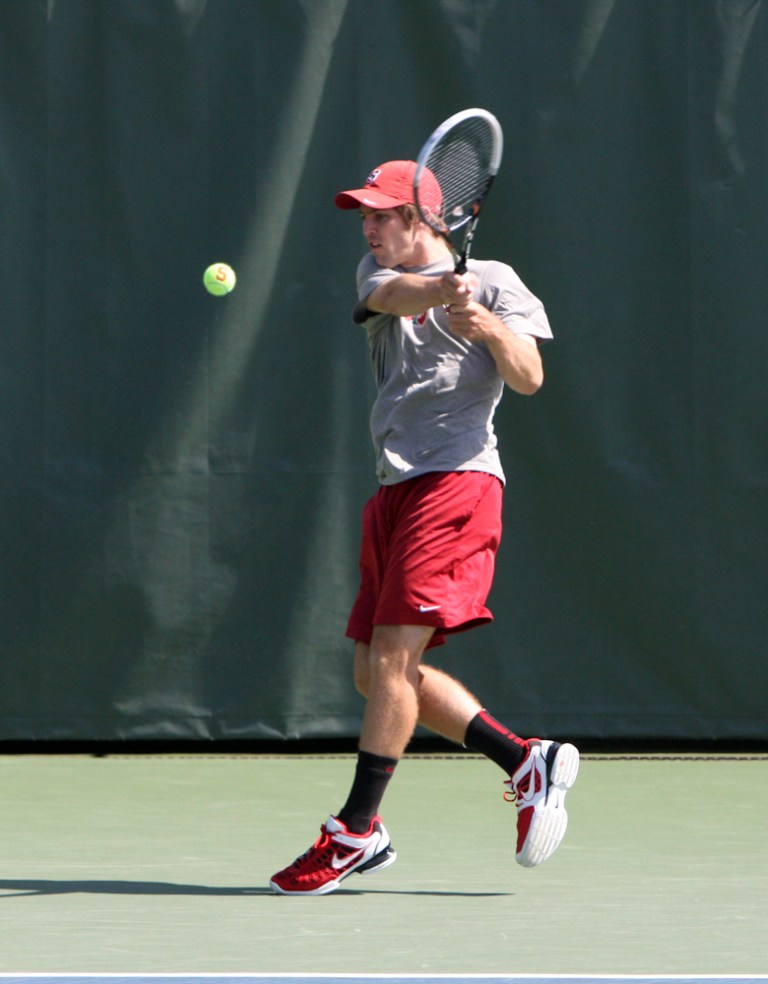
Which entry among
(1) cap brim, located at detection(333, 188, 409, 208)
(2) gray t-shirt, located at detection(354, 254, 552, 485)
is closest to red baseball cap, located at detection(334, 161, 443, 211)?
(1) cap brim, located at detection(333, 188, 409, 208)

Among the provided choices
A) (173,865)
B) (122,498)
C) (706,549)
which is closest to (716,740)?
(706,549)

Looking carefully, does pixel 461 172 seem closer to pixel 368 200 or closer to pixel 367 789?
pixel 368 200

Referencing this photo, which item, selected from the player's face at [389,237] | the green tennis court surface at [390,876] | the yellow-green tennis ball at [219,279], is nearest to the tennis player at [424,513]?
the player's face at [389,237]

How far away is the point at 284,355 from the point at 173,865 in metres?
2.04

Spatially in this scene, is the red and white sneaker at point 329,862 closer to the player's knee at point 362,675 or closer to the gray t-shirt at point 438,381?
the player's knee at point 362,675

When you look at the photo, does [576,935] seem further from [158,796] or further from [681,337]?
[681,337]

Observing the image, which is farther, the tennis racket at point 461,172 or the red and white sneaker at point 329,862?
the tennis racket at point 461,172

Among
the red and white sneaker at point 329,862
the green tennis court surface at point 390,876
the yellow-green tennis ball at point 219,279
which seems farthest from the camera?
the yellow-green tennis ball at point 219,279

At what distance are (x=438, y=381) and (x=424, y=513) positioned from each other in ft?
0.86

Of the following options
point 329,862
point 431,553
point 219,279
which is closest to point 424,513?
point 431,553

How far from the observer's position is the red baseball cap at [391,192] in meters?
3.34

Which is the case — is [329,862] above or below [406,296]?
below

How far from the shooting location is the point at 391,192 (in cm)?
338

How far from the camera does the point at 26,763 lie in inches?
204
